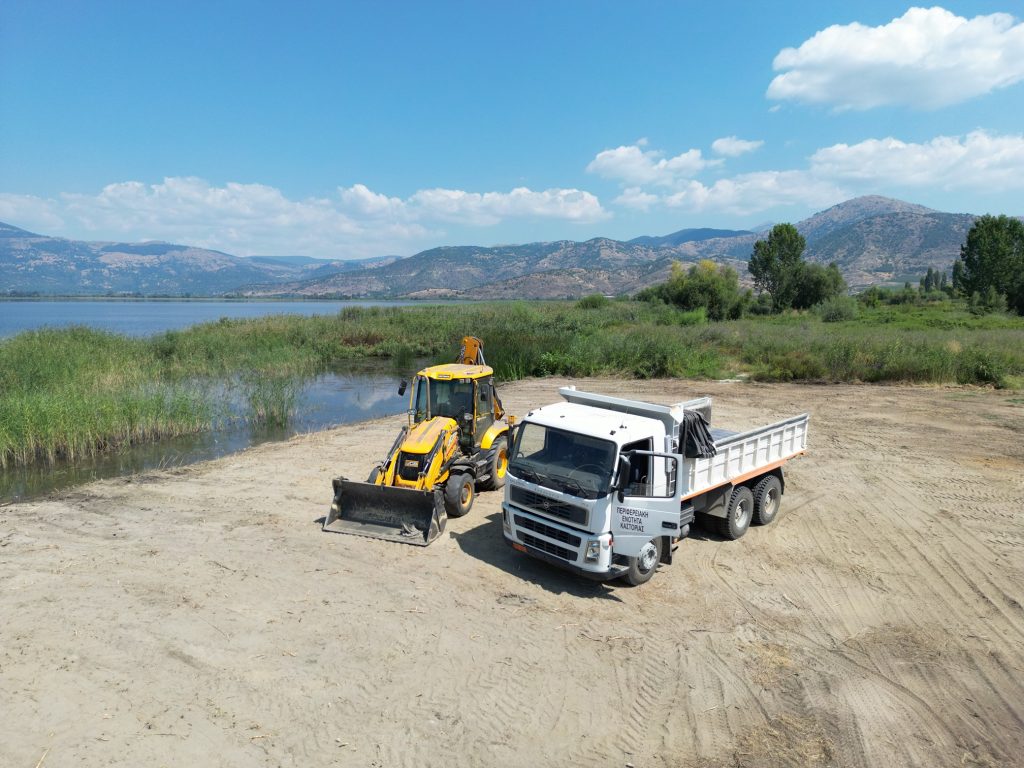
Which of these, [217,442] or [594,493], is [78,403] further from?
[594,493]

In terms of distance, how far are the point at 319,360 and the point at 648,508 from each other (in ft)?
94.0

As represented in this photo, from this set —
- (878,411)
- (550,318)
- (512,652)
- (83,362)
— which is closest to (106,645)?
(512,652)

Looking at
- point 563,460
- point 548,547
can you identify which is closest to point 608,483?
point 563,460

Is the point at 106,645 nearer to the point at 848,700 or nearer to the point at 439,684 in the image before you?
the point at 439,684

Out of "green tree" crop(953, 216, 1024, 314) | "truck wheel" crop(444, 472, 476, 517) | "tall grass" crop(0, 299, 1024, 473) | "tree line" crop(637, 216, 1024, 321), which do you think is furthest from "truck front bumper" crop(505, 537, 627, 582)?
"green tree" crop(953, 216, 1024, 314)

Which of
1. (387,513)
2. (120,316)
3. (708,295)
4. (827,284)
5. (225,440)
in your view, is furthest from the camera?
(120,316)

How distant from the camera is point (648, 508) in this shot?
6.94 metres

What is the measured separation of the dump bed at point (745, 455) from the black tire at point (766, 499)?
27cm

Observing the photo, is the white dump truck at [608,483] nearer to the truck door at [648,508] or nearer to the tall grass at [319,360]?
the truck door at [648,508]

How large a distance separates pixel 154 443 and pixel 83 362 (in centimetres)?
737

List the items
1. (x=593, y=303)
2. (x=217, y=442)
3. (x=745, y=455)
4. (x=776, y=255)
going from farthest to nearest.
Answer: (x=776, y=255) → (x=593, y=303) → (x=217, y=442) → (x=745, y=455)

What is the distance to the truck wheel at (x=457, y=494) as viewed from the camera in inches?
362

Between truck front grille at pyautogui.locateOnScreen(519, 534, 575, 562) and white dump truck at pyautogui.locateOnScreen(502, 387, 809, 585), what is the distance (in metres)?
0.01

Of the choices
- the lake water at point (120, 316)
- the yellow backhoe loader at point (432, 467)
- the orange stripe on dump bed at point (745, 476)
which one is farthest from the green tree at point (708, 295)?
the yellow backhoe loader at point (432, 467)
